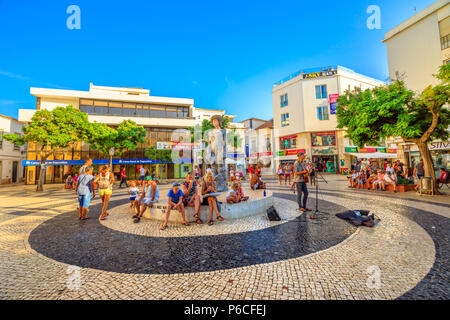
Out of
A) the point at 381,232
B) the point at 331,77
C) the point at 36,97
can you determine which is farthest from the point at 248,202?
the point at 36,97

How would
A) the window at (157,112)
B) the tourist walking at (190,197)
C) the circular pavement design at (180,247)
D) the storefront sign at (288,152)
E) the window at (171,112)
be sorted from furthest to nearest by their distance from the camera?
1. the window at (171,112)
2. the window at (157,112)
3. the storefront sign at (288,152)
4. the tourist walking at (190,197)
5. the circular pavement design at (180,247)

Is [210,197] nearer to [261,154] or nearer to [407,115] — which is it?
[407,115]

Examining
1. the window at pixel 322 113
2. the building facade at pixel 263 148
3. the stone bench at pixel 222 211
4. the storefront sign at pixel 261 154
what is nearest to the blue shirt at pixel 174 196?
the stone bench at pixel 222 211

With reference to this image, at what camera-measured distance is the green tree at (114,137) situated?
19.5 m

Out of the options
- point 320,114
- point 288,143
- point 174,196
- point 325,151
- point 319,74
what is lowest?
point 174,196

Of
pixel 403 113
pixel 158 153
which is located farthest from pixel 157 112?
pixel 403 113

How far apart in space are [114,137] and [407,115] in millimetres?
24480

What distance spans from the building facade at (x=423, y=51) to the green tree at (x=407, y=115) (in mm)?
8462

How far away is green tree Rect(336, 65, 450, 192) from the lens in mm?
9062

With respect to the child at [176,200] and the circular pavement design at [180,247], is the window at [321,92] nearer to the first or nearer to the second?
the circular pavement design at [180,247]

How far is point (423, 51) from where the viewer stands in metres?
18.6

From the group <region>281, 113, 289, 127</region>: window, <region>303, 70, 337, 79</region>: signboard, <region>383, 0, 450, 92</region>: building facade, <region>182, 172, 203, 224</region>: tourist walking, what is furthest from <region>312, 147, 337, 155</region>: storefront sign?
<region>182, 172, 203, 224</region>: tourist walking

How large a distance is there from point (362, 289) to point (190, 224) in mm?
4333
